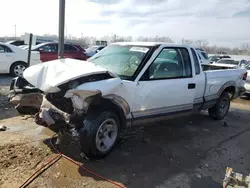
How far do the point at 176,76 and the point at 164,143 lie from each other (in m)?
1.29

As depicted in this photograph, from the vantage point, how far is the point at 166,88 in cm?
445

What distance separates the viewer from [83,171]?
342cm

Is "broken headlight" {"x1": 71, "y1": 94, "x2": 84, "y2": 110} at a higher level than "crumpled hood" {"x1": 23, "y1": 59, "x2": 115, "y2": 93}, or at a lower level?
lower

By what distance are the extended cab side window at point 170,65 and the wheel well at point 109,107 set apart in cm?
76

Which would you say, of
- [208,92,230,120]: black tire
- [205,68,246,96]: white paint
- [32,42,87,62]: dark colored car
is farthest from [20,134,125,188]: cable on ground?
Result: [32,42,87,62]: dark colored car

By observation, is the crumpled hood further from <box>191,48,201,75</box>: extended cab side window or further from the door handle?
<box>191,48,201,75</box>: extended cab side window

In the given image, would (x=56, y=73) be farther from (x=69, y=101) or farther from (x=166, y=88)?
(x=166, y=88)

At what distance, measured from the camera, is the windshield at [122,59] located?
4188 mm

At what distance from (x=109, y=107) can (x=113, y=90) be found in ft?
0.88

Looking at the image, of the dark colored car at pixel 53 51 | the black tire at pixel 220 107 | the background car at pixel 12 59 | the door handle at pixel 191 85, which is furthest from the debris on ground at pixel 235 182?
Result: the dark colored car at pixel 53 51

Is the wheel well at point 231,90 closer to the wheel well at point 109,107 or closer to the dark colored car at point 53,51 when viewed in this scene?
the wheel well at point 109,107

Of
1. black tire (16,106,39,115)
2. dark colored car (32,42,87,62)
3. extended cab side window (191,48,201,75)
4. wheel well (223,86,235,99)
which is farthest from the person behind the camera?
dark colored car (32,42,87,62)

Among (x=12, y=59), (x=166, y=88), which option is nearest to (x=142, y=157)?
(x=166, y=88)

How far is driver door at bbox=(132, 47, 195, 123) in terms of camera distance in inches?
163
